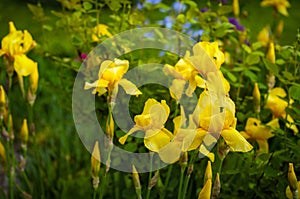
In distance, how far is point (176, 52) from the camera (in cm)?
194

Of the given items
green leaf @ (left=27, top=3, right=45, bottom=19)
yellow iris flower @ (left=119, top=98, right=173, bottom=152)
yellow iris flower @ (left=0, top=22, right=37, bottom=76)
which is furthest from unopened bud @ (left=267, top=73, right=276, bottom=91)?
green leaf @ (left=27, top=3, right=45, bottom=19)

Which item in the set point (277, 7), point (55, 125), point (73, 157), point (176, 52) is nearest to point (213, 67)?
point (176, 52)

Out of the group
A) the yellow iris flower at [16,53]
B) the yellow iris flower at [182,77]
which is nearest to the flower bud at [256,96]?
the yellow iris flower at [182,77]

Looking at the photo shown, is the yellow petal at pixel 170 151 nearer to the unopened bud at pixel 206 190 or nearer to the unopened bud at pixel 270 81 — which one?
the unopened bud at pixel 206 190

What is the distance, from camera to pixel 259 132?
1.80 metres

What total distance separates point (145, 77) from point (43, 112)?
1754mm

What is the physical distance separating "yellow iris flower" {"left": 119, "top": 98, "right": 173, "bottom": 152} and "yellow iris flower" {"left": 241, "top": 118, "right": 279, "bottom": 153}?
1.61 feet

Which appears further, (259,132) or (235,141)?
(259,132)

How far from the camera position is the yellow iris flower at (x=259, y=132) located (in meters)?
1.79

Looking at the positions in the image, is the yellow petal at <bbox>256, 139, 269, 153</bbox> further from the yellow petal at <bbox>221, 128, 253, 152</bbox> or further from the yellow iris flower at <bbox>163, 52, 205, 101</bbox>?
the yellow petal at <bbox>221, 128, 253, 152</bbox>

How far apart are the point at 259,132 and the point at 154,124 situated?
532 millimetres

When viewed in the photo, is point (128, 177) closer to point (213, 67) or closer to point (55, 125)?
point (213, 67)

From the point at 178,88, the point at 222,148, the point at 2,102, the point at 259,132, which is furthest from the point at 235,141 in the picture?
the point at 2,102

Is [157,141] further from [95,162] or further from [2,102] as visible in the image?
[2,102]
